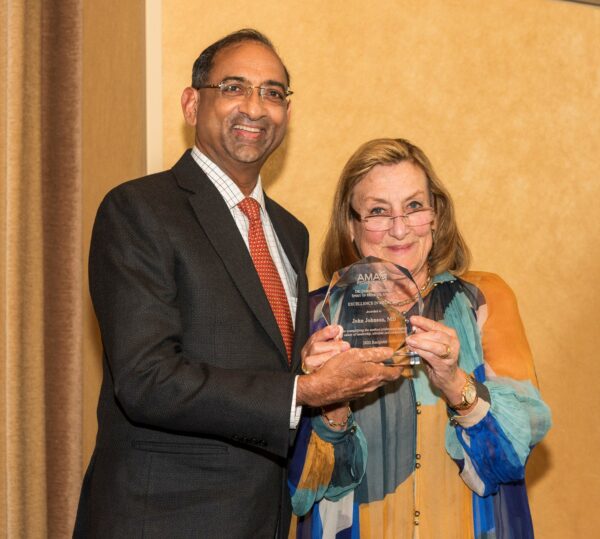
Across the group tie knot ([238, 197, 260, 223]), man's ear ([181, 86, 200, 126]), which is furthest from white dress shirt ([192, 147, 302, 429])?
man's ear ([181, 86, 200, 126])

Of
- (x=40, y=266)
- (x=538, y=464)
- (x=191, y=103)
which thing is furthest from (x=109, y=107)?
(x=538, y=464)

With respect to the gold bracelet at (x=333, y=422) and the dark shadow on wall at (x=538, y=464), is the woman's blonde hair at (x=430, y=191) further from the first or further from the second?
the dark shadow on wall at (x=538, y=464)

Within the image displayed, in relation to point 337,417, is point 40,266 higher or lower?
higher

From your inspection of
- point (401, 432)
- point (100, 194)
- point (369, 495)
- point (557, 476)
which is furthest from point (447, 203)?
point (557, 476)

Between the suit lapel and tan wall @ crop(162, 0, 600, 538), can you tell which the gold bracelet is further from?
tan wall @ crop(162, 0, 600, 538)

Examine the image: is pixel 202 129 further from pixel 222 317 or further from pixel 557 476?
pixel 557 476

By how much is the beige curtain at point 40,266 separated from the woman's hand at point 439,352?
139cm

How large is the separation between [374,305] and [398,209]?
399 millimetres

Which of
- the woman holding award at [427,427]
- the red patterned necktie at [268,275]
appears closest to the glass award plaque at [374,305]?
the woman holding award at [427,427]

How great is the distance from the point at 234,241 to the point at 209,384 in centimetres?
40

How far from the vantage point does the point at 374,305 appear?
2.11 m

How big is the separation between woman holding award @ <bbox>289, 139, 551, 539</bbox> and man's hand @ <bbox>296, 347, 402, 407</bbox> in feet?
0.32

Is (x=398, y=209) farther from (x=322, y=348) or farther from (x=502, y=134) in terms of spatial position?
(x=502, y=134)

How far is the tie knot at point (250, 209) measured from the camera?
2.32 m
